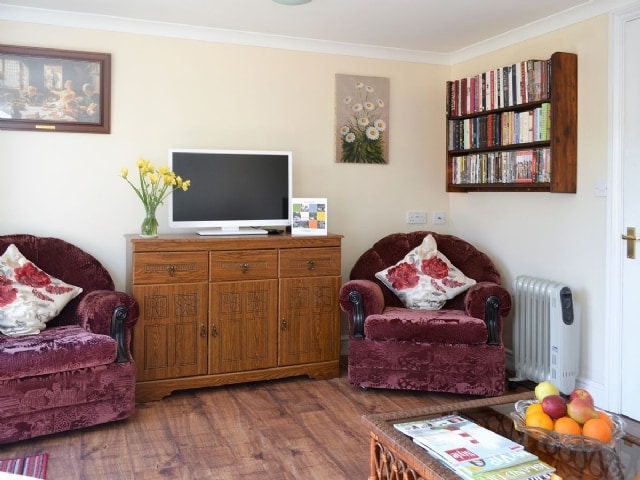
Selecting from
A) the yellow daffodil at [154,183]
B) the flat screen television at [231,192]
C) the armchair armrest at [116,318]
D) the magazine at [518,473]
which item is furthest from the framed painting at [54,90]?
the magazine at [518,473]

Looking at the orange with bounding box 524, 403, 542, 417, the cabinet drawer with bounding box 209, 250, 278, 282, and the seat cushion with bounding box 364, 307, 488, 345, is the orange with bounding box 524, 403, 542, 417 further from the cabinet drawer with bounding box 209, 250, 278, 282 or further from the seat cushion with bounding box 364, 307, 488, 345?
the cabinet drawer with bounding box 209, 250, 278, 282

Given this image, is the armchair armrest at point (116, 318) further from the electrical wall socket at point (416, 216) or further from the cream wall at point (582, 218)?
the cream wall at point (582, 218)

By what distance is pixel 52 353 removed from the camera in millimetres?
2934

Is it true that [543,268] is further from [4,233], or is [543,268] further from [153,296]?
[4,233]

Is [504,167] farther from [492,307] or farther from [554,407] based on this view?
[554,407]

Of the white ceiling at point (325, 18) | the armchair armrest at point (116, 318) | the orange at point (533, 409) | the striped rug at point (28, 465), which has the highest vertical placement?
the white ceiling at point (325, 18)

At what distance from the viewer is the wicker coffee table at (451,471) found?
1830 mm

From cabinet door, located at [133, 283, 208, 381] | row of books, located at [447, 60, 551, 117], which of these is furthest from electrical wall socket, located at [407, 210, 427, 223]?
cabinet door, located at [133, 283, 208, 381]

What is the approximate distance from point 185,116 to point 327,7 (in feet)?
3.90

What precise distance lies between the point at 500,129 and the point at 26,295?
305 cm

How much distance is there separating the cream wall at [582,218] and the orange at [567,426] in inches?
69.0

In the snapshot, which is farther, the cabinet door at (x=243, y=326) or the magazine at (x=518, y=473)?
the cabinet door at (x=243, y=326)

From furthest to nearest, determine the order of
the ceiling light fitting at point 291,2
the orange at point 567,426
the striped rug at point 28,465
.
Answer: the ceiling light fitting at point 291,2 → the striped rug at point 28,465 → the orange at point 567,426

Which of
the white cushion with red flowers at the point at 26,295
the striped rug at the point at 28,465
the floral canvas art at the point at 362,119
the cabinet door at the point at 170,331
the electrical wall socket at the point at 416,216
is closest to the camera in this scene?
the striped rug at the point at 28,465
